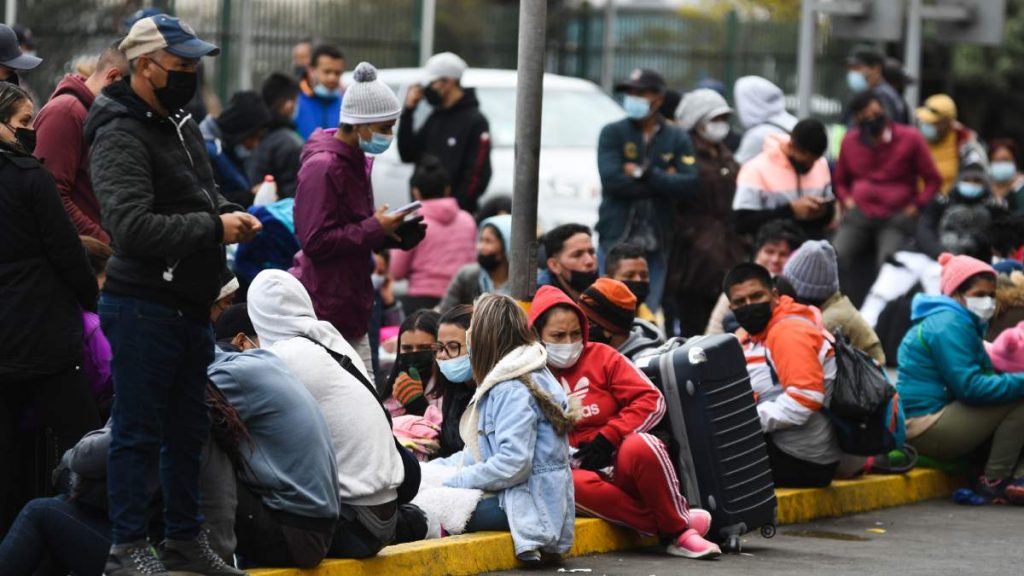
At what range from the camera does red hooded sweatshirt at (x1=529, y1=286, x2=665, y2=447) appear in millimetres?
8891

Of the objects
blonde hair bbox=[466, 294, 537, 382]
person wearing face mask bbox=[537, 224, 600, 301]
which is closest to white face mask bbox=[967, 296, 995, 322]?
person wearing face mask bbox=[537, 224, 600, 301]

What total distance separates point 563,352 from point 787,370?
1580mm

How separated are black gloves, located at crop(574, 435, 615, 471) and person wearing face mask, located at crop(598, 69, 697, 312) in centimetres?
407

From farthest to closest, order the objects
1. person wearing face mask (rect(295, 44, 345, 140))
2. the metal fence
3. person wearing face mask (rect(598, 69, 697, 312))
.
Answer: the metal fence, person wearing face mask (rect(295, 44, 345, 140)), person wearing face mask (rect(598, 69, 697, 312))

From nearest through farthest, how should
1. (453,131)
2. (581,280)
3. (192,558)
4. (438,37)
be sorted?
(192,558)
(581,280)
(453,131)
(438,37)

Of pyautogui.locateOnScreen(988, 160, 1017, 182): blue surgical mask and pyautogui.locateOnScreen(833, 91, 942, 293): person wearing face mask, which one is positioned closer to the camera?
pyautogui.locateOnScreen(833, 91, 942, 293): person wearing face mask

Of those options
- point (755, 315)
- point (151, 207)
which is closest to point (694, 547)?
point (755, 315)

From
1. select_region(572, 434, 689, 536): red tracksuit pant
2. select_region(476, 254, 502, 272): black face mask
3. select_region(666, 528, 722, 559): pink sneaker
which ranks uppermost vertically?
select_region(476, 254, 502, 272): black face mask

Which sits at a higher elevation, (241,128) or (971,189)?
(241,128)

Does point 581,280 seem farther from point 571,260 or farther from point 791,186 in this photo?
point 791,186

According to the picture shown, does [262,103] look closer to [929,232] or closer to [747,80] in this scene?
[747,80]

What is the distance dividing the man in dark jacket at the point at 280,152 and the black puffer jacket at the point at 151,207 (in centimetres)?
590

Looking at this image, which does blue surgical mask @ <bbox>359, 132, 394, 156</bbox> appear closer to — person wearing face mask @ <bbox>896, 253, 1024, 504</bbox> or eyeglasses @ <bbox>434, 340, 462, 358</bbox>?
eyeglasses @ <bbox>434, 340, 462, 358</bbox>

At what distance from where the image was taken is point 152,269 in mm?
6816
